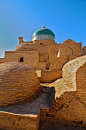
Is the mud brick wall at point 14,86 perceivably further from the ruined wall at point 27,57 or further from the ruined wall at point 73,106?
the ruined wall at point 27,57

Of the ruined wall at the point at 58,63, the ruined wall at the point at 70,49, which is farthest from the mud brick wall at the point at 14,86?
the ruined wall at the point at 70,49

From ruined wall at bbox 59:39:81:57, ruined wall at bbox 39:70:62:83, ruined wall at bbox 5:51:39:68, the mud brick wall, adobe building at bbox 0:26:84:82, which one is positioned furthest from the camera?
ruined wall at bbox 5:51:39:68

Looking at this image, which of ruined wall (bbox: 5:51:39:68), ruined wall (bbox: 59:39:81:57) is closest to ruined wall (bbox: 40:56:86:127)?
ruined wall (bbox: 59:39:81:57)

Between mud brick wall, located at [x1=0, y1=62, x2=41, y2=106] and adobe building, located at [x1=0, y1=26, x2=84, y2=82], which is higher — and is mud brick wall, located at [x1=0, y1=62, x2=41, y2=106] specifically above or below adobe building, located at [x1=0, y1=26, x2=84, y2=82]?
below

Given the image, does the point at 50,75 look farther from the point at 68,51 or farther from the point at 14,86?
the point at 14,86

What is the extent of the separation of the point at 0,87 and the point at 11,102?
3.06 ft

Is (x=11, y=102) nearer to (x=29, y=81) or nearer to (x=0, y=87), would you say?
(x=0, y=87)

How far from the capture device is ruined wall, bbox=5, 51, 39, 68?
1186 centimetres

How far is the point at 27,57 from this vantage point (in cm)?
1215

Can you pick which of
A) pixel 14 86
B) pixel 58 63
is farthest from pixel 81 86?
pixel 58 63

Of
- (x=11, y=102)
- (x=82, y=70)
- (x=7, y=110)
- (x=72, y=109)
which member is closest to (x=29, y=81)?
(x=11, y=102)

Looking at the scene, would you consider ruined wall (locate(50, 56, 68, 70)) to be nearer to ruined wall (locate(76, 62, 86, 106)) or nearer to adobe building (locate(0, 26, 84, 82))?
adobe building (locate(0, 26, 84, 82))

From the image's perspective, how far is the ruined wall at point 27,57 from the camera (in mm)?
11865

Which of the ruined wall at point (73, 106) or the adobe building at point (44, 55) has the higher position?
the adobe building at point (44, 55)
